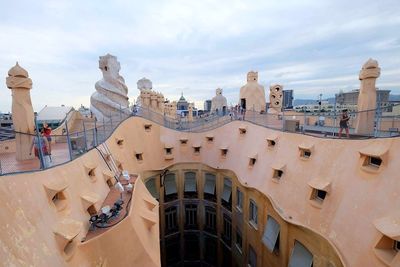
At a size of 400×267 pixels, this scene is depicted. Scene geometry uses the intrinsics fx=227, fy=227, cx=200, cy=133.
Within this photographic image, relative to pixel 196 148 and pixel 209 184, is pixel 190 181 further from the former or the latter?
pixel 196 148

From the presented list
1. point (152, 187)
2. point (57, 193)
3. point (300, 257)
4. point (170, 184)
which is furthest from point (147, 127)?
point (300, 257)

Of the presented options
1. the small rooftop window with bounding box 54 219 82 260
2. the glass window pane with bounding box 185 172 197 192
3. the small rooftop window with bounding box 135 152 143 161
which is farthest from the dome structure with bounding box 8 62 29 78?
the glass window pane with bounding box 185 172 197 192

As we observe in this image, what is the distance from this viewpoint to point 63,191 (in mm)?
8125

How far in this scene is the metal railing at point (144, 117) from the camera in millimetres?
9102

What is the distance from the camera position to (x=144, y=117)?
2211cm

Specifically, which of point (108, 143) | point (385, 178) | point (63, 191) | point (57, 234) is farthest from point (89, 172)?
point (385, 178)

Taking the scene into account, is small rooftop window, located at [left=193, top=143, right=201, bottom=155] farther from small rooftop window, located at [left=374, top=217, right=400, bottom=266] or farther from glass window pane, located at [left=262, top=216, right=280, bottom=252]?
small rooftop window, located at [left=374, top=217, right=400, bottom=266]

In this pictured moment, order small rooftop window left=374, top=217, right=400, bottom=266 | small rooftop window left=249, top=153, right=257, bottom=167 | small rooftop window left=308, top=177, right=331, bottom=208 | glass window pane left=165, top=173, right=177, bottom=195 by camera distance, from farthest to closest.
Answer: glass window pane left=165, top=173, right=177, bottom=195, small rooftop window left=249, top=153, right=257, bottom=167, small rooftop window left=308, top=177, right=331, bottom=208, small rooftop window left=374, top=217, right=400, bottom=266

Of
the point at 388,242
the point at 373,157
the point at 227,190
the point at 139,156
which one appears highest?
the point at 373,157

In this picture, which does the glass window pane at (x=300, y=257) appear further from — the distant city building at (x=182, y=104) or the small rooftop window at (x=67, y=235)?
the distant city building at (x=182, y=104)

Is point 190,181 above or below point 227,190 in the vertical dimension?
below

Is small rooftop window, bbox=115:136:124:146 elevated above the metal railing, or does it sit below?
below

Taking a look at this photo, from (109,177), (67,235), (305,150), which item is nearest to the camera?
(67,235)

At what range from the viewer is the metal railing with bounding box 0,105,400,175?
9.10 meters
